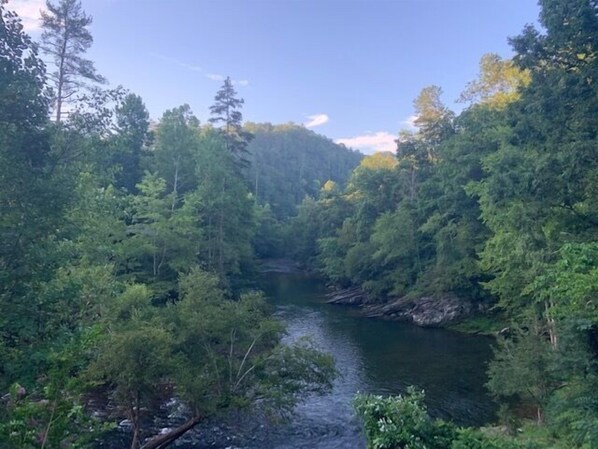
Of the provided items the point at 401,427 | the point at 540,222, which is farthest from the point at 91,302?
the point at 540,222

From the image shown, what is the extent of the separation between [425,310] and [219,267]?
16.5m

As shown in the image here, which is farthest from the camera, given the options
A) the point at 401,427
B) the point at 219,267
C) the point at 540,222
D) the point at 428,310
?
the point at 428,310

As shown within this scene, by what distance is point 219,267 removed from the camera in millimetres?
34531

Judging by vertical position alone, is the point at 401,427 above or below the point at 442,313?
below

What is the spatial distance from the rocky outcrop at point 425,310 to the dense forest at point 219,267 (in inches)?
16.2

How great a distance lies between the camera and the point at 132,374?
46.2 feet

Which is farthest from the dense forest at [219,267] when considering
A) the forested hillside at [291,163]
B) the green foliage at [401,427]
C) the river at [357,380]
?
the forested hillside at [291,163]

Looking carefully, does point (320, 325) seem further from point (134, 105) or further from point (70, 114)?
point (134, 105)

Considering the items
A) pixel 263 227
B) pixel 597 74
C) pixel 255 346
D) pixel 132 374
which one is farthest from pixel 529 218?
pixel 263 227

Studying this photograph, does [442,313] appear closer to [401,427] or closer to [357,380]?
[357,380]

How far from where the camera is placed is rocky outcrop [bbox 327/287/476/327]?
36.1m

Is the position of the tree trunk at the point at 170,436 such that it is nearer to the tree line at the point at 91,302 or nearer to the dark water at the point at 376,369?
the tree line at the point at 91,302

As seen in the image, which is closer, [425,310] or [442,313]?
[442,313]

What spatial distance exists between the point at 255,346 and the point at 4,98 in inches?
475
